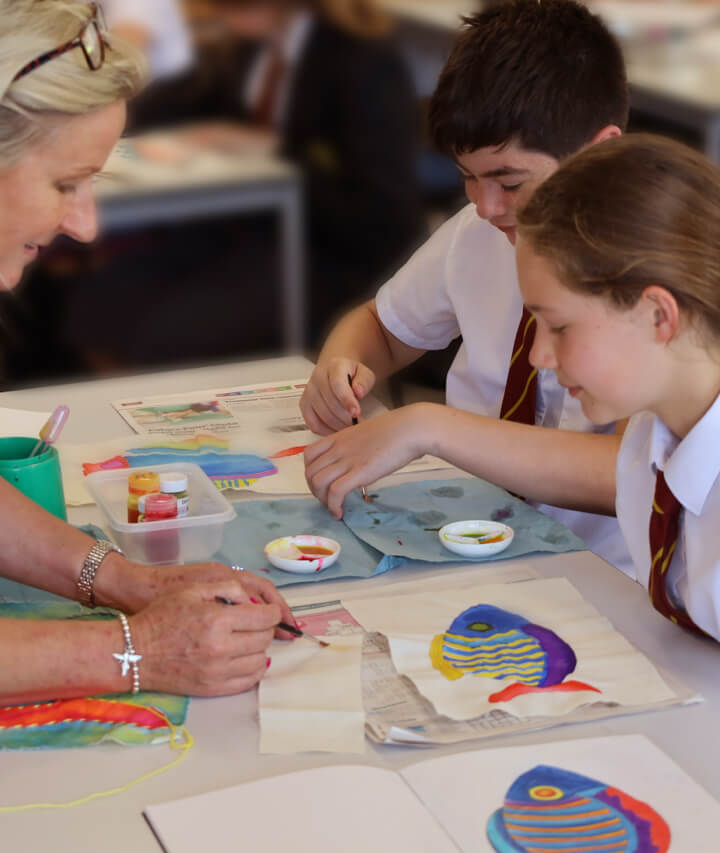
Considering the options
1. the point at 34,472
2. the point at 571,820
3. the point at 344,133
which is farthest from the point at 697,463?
the point at 344,133

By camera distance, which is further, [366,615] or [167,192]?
[167,192]

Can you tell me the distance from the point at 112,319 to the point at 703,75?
2.08 meters

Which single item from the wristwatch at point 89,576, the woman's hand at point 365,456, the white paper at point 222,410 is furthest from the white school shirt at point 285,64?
the wristwatch at point 89,576

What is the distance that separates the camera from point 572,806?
894mm

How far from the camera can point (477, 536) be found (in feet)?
4.37

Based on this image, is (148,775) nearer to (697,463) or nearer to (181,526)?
(181,526)

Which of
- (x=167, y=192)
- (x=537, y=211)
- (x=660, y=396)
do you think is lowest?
(x=167, y=192)

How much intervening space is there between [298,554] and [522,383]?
491 millimetres

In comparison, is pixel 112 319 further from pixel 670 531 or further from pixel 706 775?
pixel 706 775

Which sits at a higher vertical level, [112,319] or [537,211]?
[537,211]

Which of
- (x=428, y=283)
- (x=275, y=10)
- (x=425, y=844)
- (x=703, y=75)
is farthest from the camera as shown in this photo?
(x=703, y=75)

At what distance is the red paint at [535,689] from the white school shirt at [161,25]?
3.25 meters

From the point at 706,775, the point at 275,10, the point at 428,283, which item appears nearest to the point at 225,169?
the point at 275,10

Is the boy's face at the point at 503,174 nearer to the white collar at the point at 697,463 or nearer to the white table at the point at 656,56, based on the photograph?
the white collar at the point at 697,463
